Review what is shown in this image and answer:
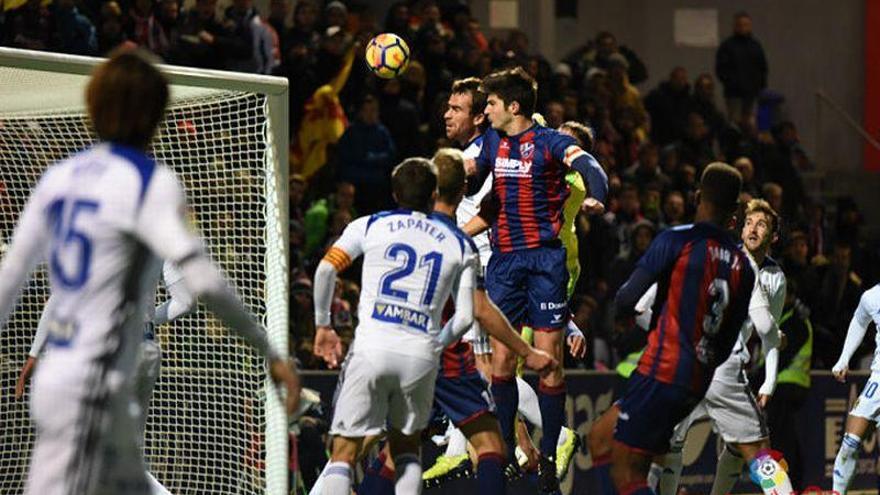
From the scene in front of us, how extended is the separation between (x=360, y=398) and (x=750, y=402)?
298cm

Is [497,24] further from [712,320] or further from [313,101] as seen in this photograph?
[712,320]

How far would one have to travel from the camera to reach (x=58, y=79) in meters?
10.4

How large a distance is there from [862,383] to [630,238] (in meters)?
2.72

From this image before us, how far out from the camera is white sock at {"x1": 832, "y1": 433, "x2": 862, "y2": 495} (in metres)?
11.8

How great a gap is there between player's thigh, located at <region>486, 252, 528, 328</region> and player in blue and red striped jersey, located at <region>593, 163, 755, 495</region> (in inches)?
102

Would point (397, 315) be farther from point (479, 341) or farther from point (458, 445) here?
point (458, 445)

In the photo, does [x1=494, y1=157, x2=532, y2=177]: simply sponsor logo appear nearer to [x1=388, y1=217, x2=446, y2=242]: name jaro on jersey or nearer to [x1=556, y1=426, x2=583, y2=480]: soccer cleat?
[x1=556, y1=426, x2=583, y2=480]: soccer cleat

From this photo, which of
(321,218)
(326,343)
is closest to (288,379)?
(326,343)

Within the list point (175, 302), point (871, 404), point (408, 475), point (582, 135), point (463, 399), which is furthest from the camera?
point (871, 404)

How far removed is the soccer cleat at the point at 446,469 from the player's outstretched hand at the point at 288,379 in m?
6.00

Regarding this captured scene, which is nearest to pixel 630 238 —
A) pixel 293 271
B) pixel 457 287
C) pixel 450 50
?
pixel 450 50

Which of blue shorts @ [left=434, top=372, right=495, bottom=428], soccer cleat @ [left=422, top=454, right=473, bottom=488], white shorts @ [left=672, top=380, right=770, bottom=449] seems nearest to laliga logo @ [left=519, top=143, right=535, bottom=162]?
white shorts @ [left=672, top=380, right=770, bottom=449]

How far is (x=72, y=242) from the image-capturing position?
5.39 metres

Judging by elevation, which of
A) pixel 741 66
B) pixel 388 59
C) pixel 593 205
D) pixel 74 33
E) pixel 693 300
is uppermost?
pixel 74 33
